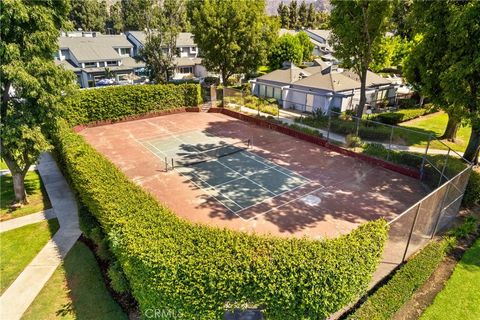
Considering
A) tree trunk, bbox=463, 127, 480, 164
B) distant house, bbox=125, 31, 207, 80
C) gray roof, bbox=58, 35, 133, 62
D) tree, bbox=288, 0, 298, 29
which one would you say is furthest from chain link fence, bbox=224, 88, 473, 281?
Answer: tree, bbox=288, 0, 298, 29

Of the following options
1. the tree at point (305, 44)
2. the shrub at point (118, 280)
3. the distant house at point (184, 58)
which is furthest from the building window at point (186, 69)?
the shrub at point (118, 280)

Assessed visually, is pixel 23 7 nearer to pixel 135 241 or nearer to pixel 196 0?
pixel 135 241

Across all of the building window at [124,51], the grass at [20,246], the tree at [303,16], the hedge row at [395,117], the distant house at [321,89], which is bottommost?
the grass at [20,246]

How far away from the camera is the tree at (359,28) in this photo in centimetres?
1909

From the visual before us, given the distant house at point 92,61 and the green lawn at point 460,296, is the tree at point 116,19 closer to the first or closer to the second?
the distant house at point 92,61

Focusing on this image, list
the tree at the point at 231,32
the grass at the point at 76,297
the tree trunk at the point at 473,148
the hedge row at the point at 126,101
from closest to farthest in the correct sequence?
the grass at the point at 76,297
the tree trunk at the point at 473,148
the hedge row at the point at 126,101
the tree at the point at 231,32

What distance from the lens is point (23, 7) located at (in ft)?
38.3

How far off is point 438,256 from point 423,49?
1082 cm

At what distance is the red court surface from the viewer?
42.1 ft

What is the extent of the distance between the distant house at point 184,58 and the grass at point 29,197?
38206mm

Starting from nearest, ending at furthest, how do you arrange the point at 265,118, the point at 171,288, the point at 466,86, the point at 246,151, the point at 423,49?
the point at 171,288, the point at 466,86, the point at 423,49, the point at 246,151, the point at 265,118

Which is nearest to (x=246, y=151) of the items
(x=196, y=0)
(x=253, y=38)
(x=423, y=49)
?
(x=423, y=49)

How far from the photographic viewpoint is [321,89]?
29938 mm

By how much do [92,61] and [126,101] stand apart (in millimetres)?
26295
